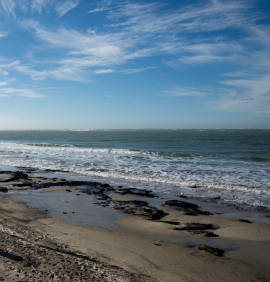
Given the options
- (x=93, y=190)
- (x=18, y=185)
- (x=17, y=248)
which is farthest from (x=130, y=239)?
(x=18, y=185)

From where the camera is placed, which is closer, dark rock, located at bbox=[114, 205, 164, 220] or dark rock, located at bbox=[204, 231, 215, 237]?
dark rock, located at bbox=[204, 231, 215, 237]

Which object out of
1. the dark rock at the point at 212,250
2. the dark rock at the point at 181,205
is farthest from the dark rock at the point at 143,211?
the dark rock at the point at 212,250

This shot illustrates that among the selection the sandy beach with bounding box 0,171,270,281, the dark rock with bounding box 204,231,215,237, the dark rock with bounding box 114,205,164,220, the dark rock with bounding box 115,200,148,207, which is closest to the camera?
the sandy beach with bounding box 0,171,270,281

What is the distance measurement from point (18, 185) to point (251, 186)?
12717mm

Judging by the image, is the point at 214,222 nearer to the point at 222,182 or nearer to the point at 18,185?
the point at 222,182

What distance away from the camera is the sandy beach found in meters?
3.99

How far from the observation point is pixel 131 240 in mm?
5855

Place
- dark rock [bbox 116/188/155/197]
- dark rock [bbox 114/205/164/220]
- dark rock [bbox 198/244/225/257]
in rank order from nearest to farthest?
1. dark rock [bbox 198/244/225/257]
2. dark rock [bbox 114/205/164/220]
3. dark rock [bbox 116/188/155/197]

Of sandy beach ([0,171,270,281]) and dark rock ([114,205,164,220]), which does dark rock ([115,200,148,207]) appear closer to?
sandy beach ([0,171,270,281])

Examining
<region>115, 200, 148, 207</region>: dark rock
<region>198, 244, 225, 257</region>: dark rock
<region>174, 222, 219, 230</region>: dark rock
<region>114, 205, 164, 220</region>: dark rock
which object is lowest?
<region>115, 200, 148, 207</region>: dark rock

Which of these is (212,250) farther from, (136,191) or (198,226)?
(136,191)

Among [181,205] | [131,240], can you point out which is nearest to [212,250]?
[131,240]

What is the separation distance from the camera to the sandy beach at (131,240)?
3.99 meters

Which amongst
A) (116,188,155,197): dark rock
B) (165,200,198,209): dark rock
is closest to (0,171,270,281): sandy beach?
(165,200,198,209): dark rock
